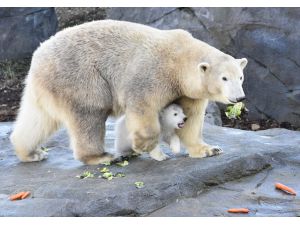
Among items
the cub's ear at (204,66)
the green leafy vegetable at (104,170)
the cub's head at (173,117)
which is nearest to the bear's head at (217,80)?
the cub's ear at (204,66)

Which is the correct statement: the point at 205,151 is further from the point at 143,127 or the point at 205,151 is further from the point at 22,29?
the point at 22,29

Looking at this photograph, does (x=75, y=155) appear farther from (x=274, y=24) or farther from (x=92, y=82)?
(x=274, y=24)

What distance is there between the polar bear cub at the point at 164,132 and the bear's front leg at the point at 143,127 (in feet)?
0.54

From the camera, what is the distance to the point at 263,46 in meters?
10.8

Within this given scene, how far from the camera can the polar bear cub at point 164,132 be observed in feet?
22.7

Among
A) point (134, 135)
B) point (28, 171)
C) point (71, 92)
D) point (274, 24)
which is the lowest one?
point (28, 171)

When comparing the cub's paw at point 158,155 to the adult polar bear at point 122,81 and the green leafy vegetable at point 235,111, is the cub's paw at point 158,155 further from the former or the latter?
the green leafy vegetable at point 235,111

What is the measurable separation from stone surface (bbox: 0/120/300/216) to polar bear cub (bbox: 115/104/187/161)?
0.41 ft

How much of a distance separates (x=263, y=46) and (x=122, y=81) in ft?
14.7

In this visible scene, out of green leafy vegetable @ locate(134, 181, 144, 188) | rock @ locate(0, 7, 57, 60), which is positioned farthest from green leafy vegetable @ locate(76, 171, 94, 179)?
rock @ locate(0, 7, 57, 60)

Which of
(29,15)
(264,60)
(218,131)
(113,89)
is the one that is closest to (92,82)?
(113,89)

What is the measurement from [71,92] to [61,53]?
1.55 ft

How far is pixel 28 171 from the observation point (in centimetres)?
720

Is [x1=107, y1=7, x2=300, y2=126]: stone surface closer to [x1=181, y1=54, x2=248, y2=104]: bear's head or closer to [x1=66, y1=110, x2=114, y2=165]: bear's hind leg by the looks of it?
[x1=181, y1=54, x2=248, y2=104]: bear's head
